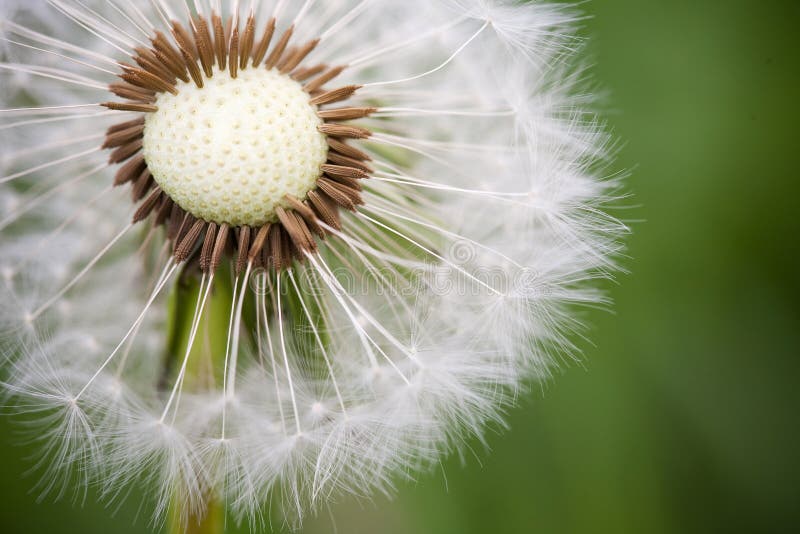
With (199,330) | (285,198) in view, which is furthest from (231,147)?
(199,330)

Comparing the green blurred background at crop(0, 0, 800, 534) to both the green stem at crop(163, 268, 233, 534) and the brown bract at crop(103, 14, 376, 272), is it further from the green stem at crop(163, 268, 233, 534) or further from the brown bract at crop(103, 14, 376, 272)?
the brown bract at crop(103, 14, 376, 272)

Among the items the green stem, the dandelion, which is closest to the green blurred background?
the dandelion

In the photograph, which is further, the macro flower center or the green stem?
the green stem

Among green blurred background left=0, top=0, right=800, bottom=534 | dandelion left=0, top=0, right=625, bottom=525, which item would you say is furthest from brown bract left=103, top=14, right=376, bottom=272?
green blurred background left=0, top=0, right=800, bottom=534

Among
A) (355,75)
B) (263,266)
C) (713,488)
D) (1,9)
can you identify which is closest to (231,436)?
(263,266)

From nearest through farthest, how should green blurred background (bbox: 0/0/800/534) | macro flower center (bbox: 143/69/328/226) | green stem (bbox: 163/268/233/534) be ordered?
macro flower center (bbox: 143/69/328/226), green stem (bbox: 163/268/233/534), green blurred background (bbox: 0/0/800/534)

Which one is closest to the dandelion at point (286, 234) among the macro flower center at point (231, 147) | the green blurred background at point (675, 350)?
the macro flower center at point (231, 147)

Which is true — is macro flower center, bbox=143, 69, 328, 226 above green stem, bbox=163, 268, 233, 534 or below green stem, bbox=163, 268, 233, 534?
above

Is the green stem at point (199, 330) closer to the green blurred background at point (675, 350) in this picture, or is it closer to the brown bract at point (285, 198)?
the brown bract at point (285, 198)

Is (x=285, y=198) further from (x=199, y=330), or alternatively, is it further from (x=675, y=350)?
(x=675, y=350)

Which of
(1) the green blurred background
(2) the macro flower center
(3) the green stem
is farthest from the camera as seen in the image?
(1) the green blurred background
